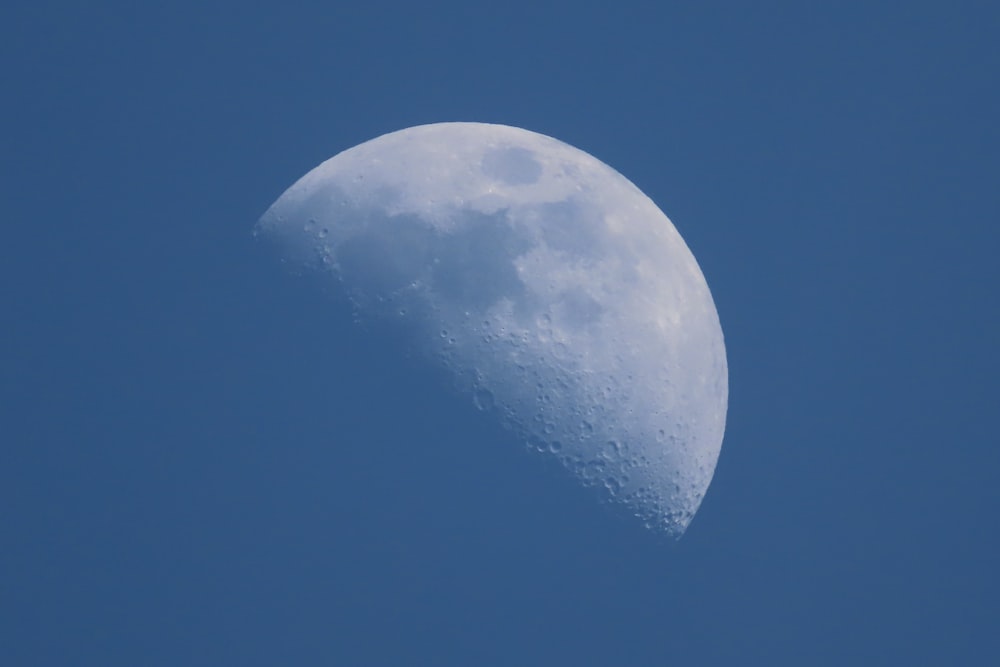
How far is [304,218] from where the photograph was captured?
6785 millimetres

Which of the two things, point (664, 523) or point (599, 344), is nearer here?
point (599, 344)

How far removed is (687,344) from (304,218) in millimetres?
2622

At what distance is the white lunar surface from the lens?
20.0 feet

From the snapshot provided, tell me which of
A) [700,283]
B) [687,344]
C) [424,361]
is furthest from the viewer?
[700,283]

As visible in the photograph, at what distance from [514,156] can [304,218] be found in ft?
4.71

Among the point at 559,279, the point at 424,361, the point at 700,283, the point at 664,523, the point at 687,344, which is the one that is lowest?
the point at 424,361

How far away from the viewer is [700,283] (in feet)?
24.7

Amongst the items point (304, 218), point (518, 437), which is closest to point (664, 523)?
point (518, 437)

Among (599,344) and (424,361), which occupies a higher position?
(599,344)

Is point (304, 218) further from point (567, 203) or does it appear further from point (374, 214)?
point (567, 203)

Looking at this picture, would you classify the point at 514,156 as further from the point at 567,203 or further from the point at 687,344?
the point at 687,344

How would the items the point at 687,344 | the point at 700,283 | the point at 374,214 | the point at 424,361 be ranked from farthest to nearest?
the point at 700,283 < the point at 687,344 < the point at 374,214 < the point at 424,361

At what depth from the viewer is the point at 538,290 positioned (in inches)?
245

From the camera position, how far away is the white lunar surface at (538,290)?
20.0 ft
